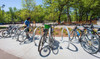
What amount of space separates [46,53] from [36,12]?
12.2 m

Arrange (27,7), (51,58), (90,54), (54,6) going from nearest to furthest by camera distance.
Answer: (51,58) < (90,54) < (27,7) < (54,6)

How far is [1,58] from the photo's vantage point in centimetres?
282

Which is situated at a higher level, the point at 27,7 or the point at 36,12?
the point at 27,7

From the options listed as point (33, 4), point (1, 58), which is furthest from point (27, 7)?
point (1, 58)

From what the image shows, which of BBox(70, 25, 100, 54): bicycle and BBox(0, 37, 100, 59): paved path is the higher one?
BBox(70, 25, 100, 54): bicycle

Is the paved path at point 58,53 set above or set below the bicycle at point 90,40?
below

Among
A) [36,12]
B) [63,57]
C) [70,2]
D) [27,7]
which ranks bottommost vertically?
[63,57]

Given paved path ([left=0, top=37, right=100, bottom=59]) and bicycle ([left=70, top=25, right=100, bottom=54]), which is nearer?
paved path ([left=0, top=37, right=100, bottom=59])

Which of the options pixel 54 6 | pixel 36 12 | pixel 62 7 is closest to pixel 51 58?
pixel 36 12

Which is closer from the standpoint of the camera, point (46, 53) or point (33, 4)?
point (46, 53)

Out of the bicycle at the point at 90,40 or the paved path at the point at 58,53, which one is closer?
the paved path at the point at 58,53

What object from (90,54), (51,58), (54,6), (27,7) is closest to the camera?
(51,58)

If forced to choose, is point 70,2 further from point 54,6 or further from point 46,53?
point 46,53

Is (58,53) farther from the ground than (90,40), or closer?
closer
